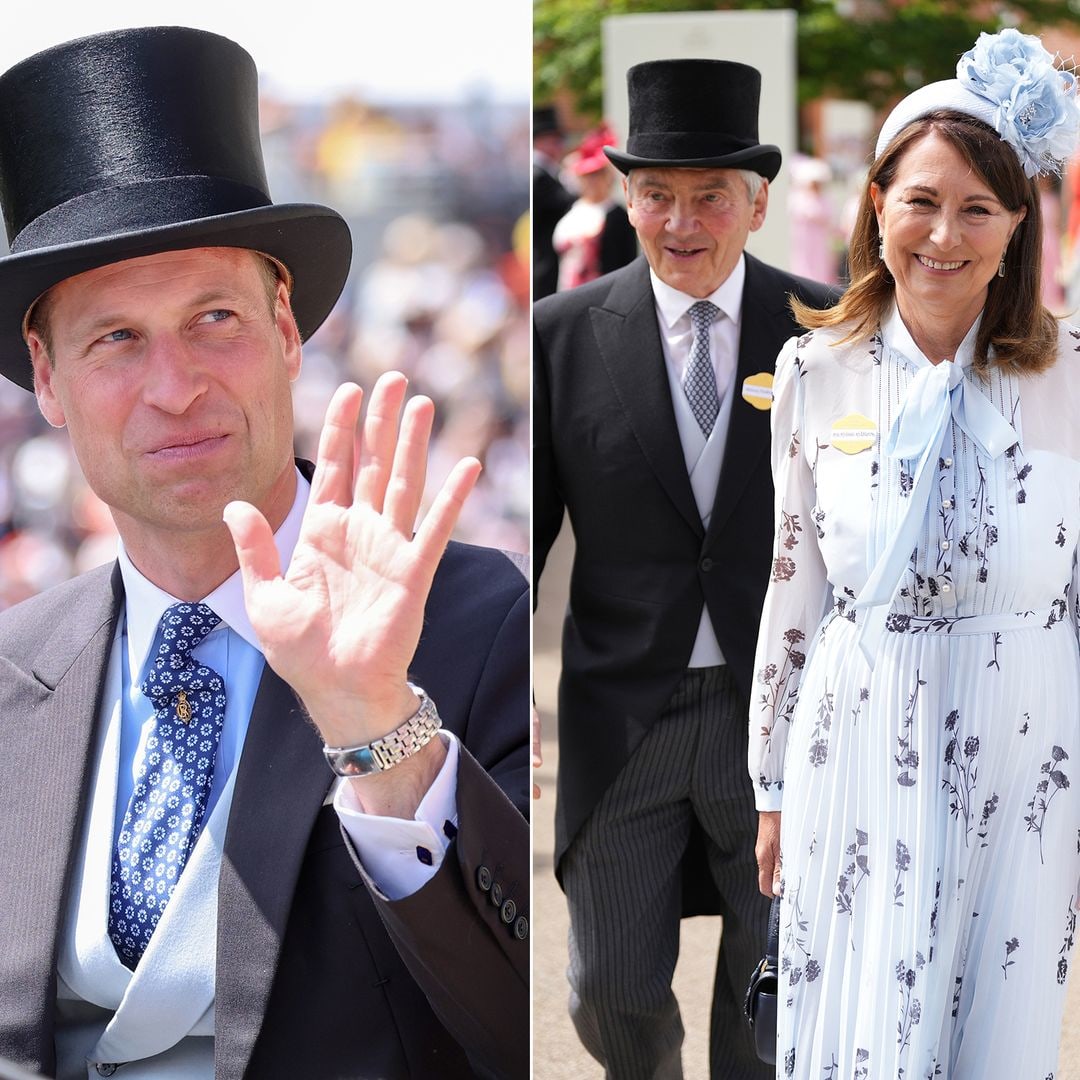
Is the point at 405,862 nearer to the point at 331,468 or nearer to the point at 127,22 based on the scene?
the point at 331,468

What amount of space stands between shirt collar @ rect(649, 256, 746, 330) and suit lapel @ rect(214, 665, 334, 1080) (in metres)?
1.43

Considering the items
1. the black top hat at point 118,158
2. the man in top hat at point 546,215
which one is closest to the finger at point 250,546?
the black top hat at point 118,158

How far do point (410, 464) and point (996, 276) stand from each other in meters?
1.09

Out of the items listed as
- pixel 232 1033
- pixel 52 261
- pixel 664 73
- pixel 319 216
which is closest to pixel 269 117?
pixel 319 216

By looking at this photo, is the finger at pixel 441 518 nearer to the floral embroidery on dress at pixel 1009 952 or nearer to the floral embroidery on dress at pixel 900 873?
the floral embroidery on dress at pixel 900 873

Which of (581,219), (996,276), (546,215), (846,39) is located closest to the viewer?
(996,276)

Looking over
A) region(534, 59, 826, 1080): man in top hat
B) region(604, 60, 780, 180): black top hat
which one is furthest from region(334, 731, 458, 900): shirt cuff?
region(604, 60, 780, 180): black top hat

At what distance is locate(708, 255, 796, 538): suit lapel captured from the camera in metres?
3.21

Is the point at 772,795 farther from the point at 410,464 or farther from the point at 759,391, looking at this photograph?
the point at 410,464

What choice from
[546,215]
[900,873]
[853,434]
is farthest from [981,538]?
[546,215]

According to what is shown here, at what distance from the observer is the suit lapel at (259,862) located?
2143 millimetres

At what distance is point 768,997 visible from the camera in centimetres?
291

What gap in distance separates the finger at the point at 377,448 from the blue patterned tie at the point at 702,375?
4.19 feet

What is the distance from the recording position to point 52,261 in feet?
6.81
